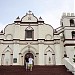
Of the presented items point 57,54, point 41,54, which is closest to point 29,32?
point 41,54

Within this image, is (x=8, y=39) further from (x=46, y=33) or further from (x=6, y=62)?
(x=46, y=33)

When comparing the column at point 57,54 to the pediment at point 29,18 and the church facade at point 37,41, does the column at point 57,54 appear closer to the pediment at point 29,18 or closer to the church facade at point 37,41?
the church facade at point 37,41

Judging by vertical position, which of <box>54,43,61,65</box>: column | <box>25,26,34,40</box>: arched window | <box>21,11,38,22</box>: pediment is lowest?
<box>54,43,61,65</box>: column

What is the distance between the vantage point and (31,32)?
34.5 meters

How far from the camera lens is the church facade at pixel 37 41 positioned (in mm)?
32531

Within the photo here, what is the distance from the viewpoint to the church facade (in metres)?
32.5

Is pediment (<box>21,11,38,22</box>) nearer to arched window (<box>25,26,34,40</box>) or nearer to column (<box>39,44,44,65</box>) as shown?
arched window (<box>25,26,34,40</box>)

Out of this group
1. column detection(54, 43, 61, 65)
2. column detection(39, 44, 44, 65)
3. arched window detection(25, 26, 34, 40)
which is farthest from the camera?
arched window detection(25, 26, 34, 40)

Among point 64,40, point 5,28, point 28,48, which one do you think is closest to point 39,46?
point 28,48

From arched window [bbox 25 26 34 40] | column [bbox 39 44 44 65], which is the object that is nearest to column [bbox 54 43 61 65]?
column [bbox 39 44 44 65]

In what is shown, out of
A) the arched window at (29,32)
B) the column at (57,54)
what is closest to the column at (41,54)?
the column at (57,54)

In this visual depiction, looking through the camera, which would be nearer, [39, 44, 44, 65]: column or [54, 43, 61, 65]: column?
[39, 44, 44, 65]: column

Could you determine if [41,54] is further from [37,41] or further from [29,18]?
[29,18]

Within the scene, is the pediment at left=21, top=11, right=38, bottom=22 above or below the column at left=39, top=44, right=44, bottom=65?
above
